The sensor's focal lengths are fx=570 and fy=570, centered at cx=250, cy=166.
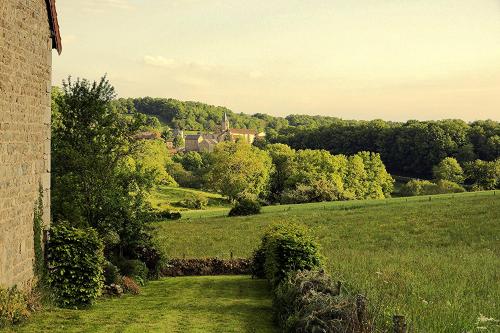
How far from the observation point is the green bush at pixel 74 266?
1641cm

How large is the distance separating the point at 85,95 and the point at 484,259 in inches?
688

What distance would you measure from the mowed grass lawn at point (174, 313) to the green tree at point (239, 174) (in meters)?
70.4

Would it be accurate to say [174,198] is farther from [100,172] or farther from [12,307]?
[12,307]

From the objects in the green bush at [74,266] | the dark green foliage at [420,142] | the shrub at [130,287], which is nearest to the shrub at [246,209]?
the shrub at [130,287]

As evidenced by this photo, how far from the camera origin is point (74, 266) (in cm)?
1655

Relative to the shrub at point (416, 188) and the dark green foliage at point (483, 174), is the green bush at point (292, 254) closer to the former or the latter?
the shrub at point (416, 188)

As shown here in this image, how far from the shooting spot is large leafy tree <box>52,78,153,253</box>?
22188 mm

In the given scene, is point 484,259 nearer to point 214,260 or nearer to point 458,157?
point 214,260

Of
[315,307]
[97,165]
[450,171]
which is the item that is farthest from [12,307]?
[450,171]

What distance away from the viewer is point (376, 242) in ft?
114

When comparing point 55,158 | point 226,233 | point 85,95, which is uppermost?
point 85,95

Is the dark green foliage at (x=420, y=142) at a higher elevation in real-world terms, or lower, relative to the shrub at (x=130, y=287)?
higher

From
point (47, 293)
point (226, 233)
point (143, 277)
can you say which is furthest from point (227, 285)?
point (226, 233)

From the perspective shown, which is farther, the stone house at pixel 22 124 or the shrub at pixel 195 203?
the shrub at pixel 195 203
